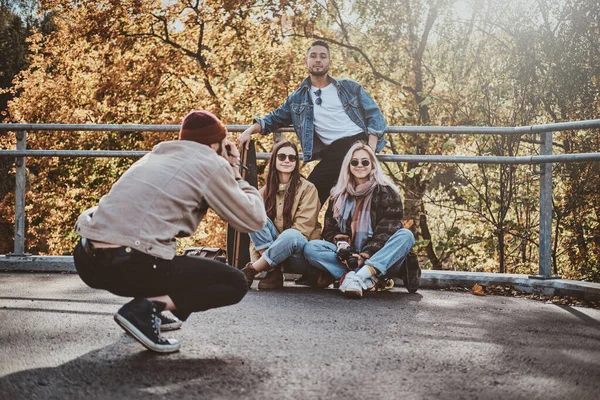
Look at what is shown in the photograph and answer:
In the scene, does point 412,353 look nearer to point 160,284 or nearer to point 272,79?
point 160,284

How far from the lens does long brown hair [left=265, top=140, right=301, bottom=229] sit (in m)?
5.71

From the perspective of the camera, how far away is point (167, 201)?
3135mm

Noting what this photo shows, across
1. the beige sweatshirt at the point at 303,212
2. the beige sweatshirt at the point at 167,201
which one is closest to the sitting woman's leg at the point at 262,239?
the beige sweatshirt at the point at 303,212

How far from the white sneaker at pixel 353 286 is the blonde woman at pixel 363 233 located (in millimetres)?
10

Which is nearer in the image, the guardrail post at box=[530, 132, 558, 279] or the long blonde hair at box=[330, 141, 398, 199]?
the guardrail post at box=[530, 132, 558, 279]

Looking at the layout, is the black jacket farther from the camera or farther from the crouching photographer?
the crouching photographer

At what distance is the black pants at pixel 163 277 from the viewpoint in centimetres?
311

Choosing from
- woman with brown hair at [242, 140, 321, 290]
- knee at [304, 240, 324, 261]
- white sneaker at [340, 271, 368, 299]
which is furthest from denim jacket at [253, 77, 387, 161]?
white sneaker at [340, 271, 368, 299]

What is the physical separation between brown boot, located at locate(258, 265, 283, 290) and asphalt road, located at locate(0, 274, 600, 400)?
1.66 feet

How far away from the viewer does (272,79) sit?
16.5 meters

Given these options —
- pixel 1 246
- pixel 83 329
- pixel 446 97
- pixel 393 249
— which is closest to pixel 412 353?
pixel 83 329

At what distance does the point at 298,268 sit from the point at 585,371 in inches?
108

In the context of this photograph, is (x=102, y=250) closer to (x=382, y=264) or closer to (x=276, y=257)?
(x=276, y=257)

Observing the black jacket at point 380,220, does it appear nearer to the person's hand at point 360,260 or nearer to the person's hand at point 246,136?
the person's hand at point 360,260
